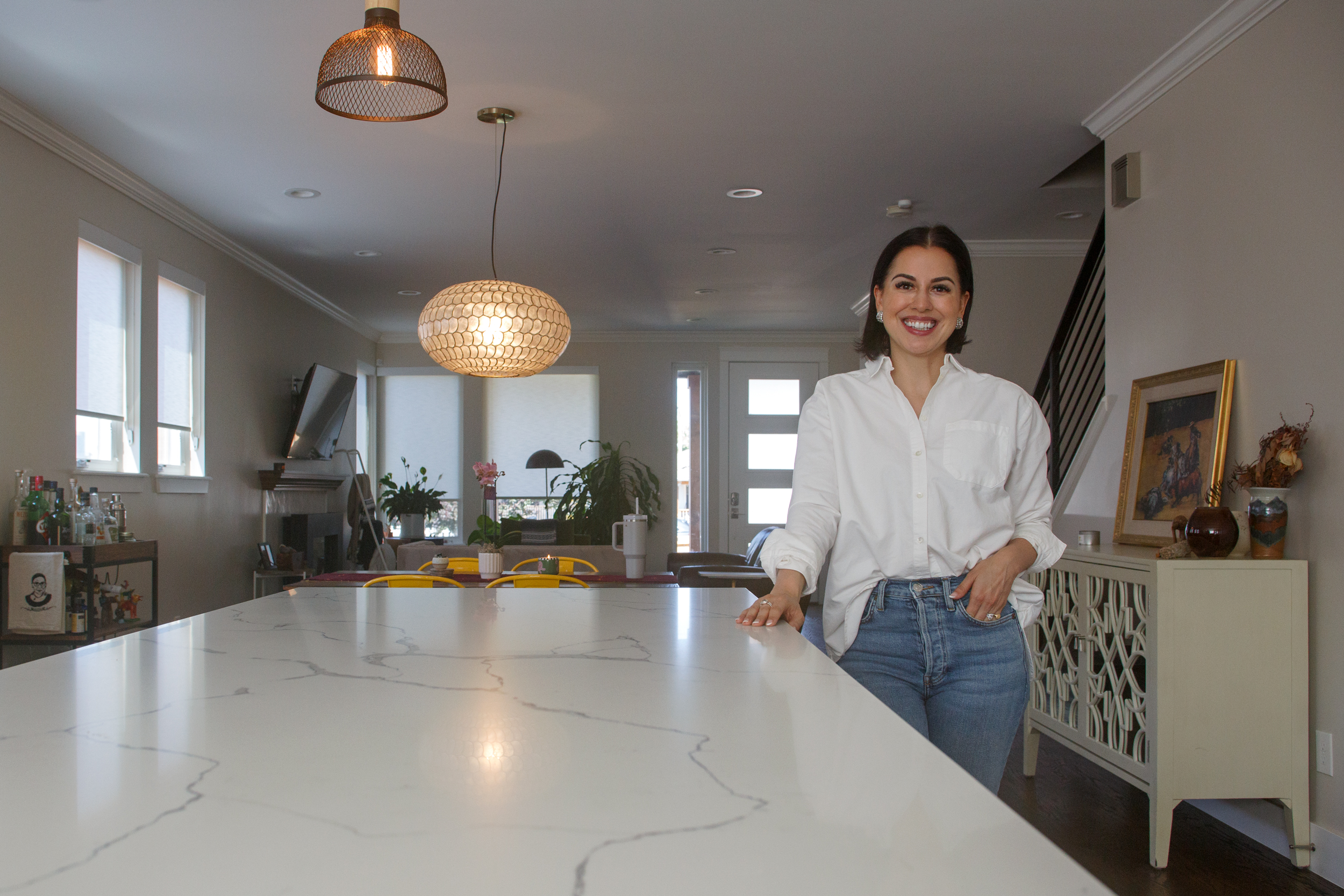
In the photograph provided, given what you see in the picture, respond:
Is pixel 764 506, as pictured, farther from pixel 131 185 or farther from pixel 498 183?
pixel 131 185

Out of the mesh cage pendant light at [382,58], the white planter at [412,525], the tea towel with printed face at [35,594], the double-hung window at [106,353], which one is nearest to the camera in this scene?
the mesh cage pendant light at [382,58]

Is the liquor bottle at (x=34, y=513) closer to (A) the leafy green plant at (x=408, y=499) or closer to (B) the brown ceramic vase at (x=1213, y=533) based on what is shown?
(B) the brown ceramic vase at (x=1213, y=533)

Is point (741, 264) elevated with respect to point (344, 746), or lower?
elevated

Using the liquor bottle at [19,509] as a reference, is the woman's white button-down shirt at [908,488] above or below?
above

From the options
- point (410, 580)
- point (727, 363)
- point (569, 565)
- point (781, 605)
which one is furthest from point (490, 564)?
point (727, 363)

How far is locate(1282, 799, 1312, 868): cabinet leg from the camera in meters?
2.62

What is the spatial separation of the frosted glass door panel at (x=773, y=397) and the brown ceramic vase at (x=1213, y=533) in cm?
645

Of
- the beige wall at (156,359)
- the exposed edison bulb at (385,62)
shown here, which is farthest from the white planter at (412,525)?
the exposed edison bulb at (385,62)

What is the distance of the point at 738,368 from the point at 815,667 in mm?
8202

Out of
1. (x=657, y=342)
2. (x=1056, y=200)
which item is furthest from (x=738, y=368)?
(x=1056, y=200)

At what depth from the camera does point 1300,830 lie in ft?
8.61

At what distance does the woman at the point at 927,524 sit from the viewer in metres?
1.33

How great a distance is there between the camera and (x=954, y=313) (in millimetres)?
Answer: 1440

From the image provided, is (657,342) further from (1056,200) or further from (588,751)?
(588,751)
